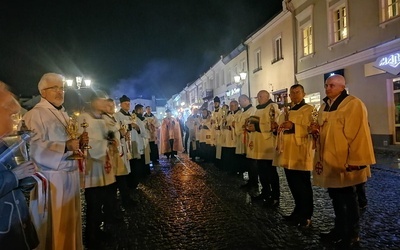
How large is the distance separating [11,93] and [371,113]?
14.3 meters

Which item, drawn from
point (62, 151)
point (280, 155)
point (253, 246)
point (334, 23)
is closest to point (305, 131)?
point (280, 155)

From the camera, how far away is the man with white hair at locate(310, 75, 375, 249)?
4.15 m

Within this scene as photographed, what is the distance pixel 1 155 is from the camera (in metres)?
2.38

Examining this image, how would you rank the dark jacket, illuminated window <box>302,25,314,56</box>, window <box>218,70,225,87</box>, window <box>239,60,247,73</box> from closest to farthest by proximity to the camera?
the dark jacket < illuminated window <box>302,25,314,56</box> < window <box>239,60,247,73</box> < window <box>218,70,225,87</box>

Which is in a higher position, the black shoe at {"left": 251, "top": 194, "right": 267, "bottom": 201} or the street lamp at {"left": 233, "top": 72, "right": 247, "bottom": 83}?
the street lamp at {"left": 233, "top": 72, "right": 247, "bottom": 83}

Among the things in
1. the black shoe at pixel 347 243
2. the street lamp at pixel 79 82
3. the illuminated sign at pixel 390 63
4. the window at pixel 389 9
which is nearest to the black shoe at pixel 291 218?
the black shoe at pixel 347 243

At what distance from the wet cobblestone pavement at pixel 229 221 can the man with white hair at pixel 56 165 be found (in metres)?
1.11

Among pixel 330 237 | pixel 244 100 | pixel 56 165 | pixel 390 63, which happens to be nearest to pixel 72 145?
pixel 56 165

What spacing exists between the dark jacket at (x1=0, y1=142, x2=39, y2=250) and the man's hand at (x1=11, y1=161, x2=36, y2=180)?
0.13ft

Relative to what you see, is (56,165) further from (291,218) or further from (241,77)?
(241,77)

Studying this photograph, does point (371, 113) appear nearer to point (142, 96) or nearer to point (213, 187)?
point (213, 187)

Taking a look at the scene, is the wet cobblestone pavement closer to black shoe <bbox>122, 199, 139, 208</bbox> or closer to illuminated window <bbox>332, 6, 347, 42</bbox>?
black shoe <bbox>122, 199, 139, 208</bbox>

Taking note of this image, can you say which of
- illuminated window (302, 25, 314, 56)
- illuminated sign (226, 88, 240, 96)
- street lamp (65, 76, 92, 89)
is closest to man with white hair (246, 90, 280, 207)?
illuminated window (302, 25, 314, 56)

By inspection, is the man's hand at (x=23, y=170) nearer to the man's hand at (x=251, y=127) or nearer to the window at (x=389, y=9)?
the man's hand at (x=251, y=127)
